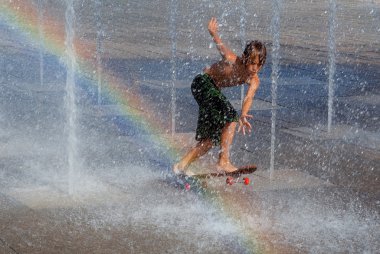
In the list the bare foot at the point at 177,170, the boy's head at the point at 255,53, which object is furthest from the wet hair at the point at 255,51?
the bare foot at the point at 177,170

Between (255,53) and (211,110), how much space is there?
21.5 inches

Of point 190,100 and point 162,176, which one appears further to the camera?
point 190,100

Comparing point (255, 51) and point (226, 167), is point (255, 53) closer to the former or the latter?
point (255, 51)

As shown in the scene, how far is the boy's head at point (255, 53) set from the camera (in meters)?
6.32

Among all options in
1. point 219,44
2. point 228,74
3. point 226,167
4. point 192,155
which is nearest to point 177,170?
point 192,155

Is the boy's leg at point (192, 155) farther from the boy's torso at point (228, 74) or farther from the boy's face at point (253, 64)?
the boy's face at point (253, 64)

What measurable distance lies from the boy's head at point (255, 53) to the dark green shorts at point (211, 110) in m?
0.36

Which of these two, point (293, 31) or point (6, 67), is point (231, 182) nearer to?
point (6, 67)

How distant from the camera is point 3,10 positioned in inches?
960

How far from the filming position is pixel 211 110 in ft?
21.7

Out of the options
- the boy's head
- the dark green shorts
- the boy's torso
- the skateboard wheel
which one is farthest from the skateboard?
the boy's head

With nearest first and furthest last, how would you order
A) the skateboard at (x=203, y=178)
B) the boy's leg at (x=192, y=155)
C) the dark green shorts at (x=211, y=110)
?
the skateboard at (x=203, y=178)
the dark green shorts at (x=211, y=110)
the boy's leg at (x=192, y=155)

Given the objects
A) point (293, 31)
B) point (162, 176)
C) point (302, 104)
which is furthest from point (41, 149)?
point (293, 31)

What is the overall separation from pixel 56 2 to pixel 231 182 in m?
19.6
